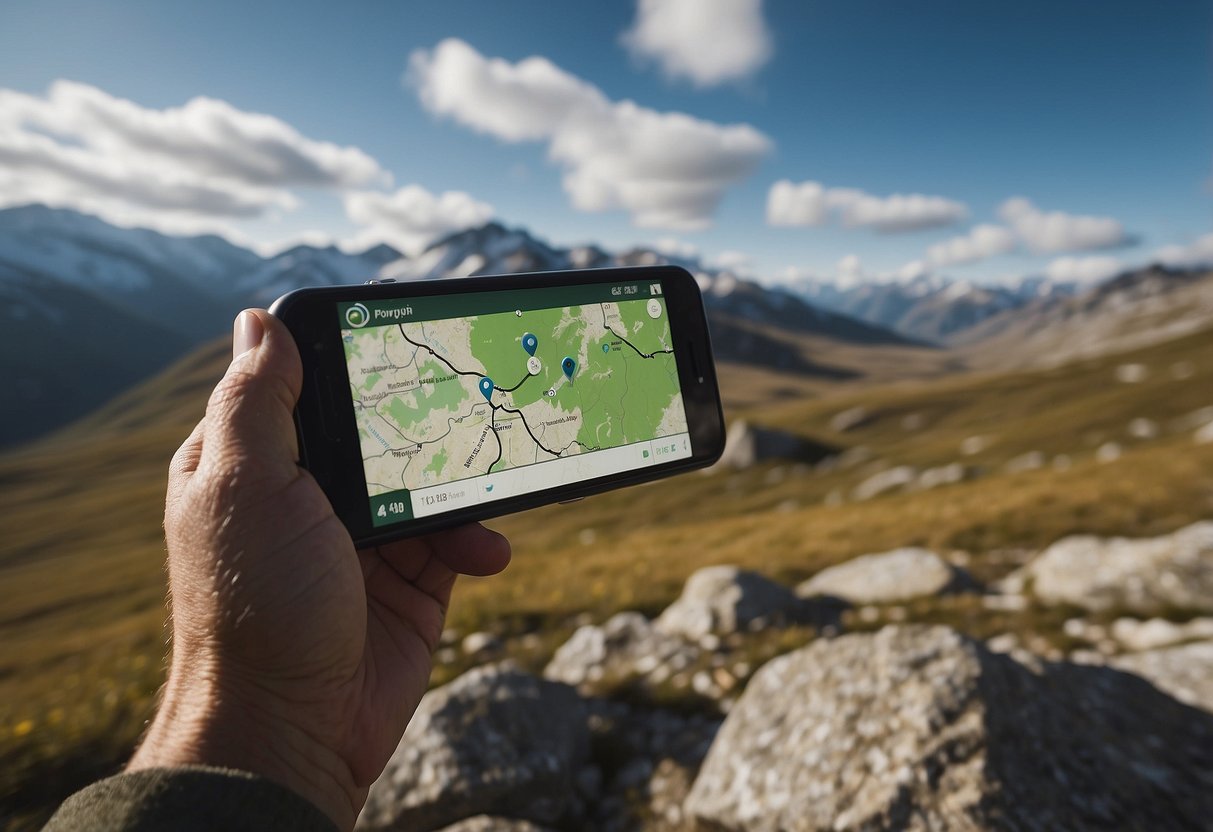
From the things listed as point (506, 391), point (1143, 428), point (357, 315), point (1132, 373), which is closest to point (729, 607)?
point (506, 391)

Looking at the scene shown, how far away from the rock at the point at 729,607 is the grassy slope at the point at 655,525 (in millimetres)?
2427

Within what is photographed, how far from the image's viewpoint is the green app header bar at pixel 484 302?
16.4ft

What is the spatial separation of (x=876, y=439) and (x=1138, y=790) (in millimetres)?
89060

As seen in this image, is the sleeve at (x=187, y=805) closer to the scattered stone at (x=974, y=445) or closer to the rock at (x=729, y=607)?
the rock at (x=729, y=607)

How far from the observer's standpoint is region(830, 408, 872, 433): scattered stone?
309 feet

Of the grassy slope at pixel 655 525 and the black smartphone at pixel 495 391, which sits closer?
the black smartphone at pixel 495 391

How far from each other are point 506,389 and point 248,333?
82.2 inches

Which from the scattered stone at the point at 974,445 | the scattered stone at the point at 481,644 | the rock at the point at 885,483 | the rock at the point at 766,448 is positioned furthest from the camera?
the rock at the point at 766,448

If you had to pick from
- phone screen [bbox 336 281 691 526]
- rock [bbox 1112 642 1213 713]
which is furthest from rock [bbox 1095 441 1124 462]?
phone screen [bbox 336 281 691 526]

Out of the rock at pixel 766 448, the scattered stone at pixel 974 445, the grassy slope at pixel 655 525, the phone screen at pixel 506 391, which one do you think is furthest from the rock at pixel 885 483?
the phone screen at pixel 506 391

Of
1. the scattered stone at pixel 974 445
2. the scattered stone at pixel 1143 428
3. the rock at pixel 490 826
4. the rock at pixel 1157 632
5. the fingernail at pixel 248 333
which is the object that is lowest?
the scattered stone at pixel 974 445

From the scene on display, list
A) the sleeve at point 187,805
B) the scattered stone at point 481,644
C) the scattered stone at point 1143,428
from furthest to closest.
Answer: the scattered stone at point 1143,428
the scattered stone at point 481,644
the sleeve at point 187,805

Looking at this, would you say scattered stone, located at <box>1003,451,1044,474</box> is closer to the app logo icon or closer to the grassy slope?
the grassy slope

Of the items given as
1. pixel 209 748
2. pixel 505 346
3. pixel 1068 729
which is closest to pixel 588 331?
pixel 505 346
